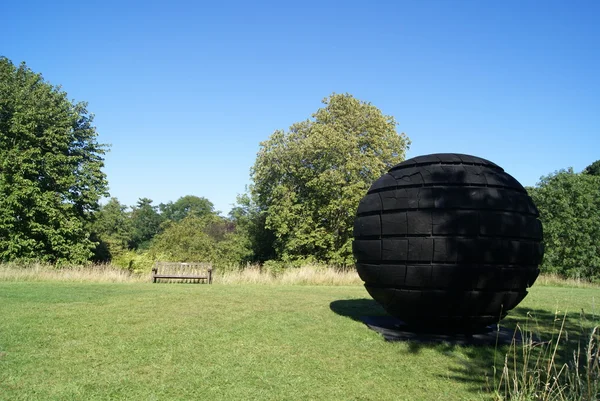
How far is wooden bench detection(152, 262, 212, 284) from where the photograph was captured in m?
16.6

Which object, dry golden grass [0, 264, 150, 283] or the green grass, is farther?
dry golden grass [0, 264, 150, 283]

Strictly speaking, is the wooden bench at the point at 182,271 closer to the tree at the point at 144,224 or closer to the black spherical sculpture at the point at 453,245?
the black spherical sculpture at the point at 453,245

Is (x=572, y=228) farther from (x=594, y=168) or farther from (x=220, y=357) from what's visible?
(x=220, y=357)

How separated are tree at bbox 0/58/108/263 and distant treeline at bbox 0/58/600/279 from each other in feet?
0.24

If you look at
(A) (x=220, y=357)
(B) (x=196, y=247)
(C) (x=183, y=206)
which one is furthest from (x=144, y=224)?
(A) (x=220, y=357)

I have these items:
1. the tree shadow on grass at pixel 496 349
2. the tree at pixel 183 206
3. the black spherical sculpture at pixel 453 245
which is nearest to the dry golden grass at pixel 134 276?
the tree shadow on grass at pixel 496 349

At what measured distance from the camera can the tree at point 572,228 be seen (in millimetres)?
33906

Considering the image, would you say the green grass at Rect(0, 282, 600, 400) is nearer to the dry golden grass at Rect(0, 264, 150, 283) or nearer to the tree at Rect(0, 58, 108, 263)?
the dry golden grass at Rect(0, 264, 150, 283)

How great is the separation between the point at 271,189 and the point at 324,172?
19.7ft

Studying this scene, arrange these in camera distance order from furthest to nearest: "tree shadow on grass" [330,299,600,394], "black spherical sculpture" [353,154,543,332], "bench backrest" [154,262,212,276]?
"bench backrest" [154,262,212,276]
"black spherical sculpture" [353,154,543,332]
"tree shadow on grass" [330,299,600,394]

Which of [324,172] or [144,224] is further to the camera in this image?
[144,224]

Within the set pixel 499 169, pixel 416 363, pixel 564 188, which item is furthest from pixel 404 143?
pixel 416 363

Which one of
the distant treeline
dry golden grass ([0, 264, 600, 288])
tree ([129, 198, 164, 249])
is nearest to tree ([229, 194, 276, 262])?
the distant treeline

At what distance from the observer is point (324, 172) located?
29375 mm
